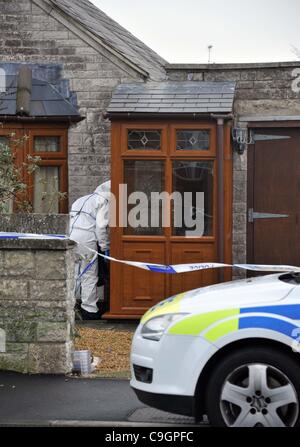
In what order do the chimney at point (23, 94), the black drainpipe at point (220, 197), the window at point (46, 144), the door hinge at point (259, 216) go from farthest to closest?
the window at point (46, 144) → the chimney at point (23, 94) → the door hinge at point (259, 216) → the black drainpipe at point (220, 197)

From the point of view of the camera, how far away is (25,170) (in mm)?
Answer: 12672

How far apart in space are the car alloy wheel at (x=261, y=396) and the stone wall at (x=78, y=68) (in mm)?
7400

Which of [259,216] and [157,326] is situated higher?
[259,216]

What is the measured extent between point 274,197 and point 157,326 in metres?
6.65

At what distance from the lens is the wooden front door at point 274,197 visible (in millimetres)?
12172

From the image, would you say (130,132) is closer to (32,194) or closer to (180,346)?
(32,194)

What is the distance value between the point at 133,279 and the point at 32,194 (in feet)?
7.91

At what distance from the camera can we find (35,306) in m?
8.25

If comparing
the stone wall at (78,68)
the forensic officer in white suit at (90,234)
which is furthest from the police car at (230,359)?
the stone wall at (78,68)

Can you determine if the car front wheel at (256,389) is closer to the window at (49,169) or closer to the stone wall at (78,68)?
the stone wall at (78,68)

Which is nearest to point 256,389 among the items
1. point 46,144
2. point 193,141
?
point 193,141

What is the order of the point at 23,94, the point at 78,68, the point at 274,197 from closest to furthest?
the point at 274,197, the point at 23,94, the point at 78,68

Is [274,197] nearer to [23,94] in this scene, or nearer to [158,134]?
[158,134]
